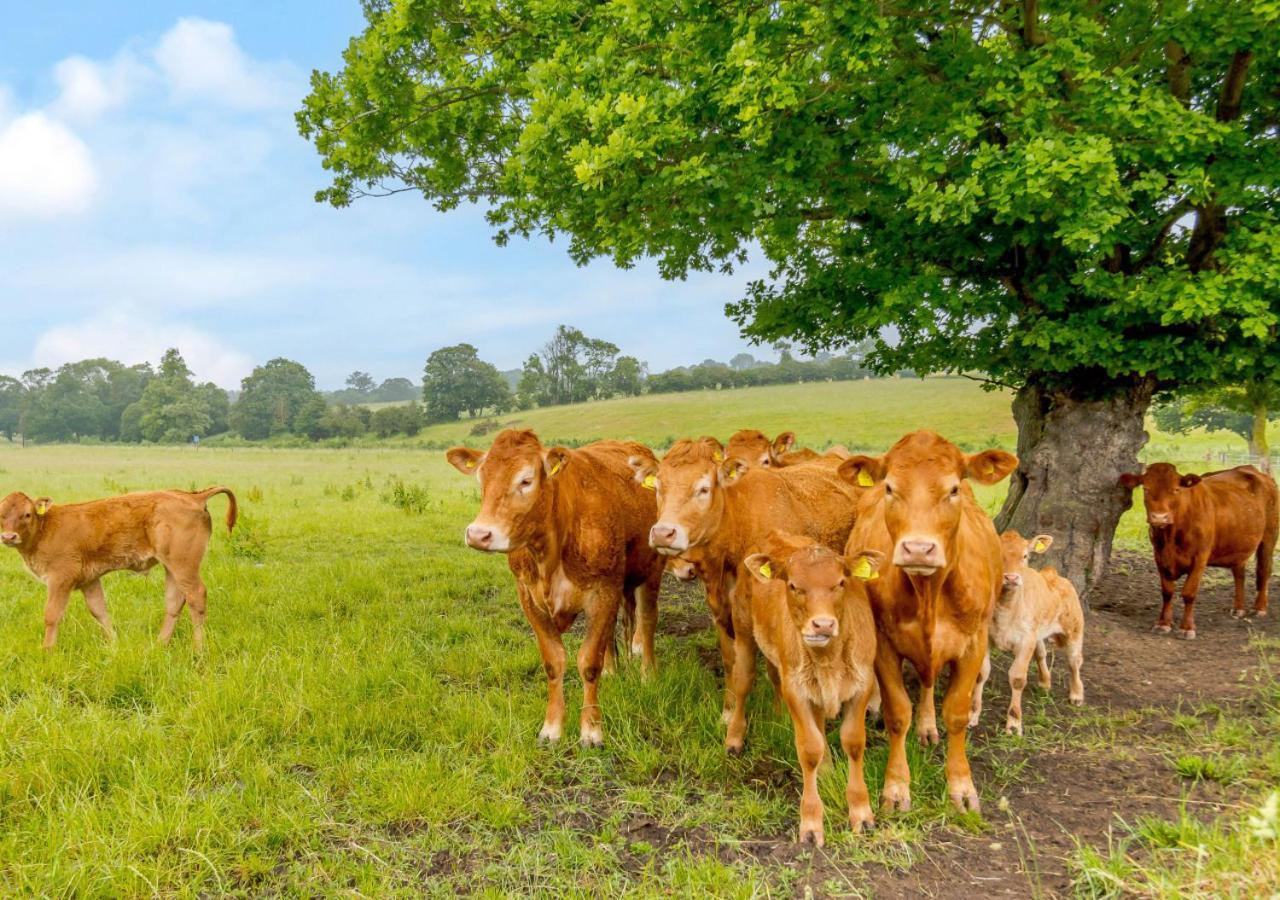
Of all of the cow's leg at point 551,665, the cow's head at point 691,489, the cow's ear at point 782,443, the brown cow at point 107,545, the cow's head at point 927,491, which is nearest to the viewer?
the cow's head at point 927,491

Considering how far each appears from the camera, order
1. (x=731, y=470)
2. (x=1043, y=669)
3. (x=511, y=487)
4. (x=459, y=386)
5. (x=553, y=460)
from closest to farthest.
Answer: (x=511, y=487), (x=553, y=460), (x=731, y=470), (x=1043, y=669), (x=459, y=386)

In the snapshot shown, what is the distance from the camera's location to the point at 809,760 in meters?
4.12

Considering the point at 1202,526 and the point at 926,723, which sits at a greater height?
the point at 1202,526

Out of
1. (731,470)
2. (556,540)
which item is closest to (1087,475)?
(731,470)

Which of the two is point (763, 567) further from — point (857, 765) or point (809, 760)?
point (857, 765)

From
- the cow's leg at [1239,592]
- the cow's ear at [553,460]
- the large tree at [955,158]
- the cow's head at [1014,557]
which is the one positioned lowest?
the cow's leg at [1239,592]

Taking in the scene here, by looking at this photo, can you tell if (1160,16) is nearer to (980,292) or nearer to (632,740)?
(980,292)

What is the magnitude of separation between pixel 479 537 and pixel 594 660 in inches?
56.1

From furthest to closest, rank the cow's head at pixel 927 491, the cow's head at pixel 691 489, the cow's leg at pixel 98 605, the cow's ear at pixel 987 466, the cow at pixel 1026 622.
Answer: the cow's leg at pixel 98 605, the cow at pixel 1026 622, the cow's head at pixel 691 489, the cow's ear at pixel 987 466, the cow's head at pixel 927 491

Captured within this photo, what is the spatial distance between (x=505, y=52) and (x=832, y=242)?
16.6 feet

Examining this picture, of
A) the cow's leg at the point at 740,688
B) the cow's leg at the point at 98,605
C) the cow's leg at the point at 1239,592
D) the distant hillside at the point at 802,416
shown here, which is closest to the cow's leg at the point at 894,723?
the cow's leg at the point at 740,688

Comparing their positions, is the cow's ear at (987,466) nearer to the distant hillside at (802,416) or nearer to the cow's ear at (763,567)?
the cow's ear at (763,567)

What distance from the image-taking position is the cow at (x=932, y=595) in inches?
165

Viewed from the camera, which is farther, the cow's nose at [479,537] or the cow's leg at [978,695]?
the cow's leg at [978,695]
